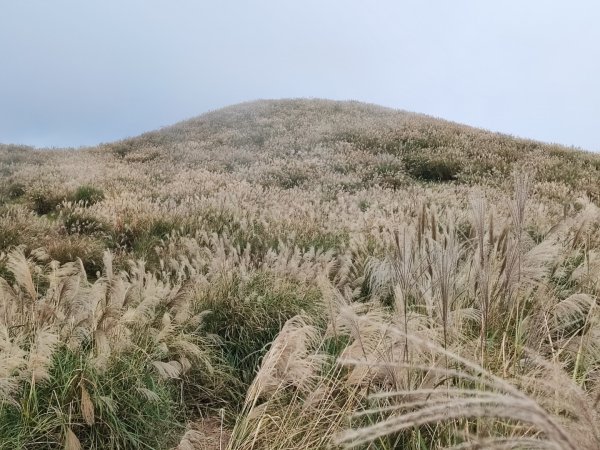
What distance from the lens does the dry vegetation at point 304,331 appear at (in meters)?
2.62

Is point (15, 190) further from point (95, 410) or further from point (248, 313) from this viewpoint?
point (95, 410)

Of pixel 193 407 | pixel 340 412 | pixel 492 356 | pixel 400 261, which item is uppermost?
pixel 400 261

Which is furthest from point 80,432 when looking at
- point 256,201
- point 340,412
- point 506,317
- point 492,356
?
point 256,201

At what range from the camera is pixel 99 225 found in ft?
29.0

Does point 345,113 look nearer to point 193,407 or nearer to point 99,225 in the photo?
point 99,225

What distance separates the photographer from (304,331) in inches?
144

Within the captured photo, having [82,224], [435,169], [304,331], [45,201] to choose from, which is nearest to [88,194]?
[45,201]

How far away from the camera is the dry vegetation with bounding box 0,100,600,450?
2.62 meters

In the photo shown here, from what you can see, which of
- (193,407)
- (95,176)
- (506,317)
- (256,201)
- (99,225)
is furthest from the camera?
(95,176)

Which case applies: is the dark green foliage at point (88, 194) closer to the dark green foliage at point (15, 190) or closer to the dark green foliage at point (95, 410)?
the dark green foliage at point (15, 190)

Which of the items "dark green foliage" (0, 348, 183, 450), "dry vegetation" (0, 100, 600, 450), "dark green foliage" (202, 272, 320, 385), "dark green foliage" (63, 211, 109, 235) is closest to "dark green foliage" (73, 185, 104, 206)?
"dry vegetation" (0, 100, 600, 450)

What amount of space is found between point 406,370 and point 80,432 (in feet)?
6.61

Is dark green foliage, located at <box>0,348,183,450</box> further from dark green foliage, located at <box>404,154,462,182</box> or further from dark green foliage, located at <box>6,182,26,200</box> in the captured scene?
dark green foliage, located at <box>404,154,462,182</box>

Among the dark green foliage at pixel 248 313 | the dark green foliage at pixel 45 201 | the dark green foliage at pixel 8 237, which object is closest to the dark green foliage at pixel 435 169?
the dark green foliage at pixel 45 201
